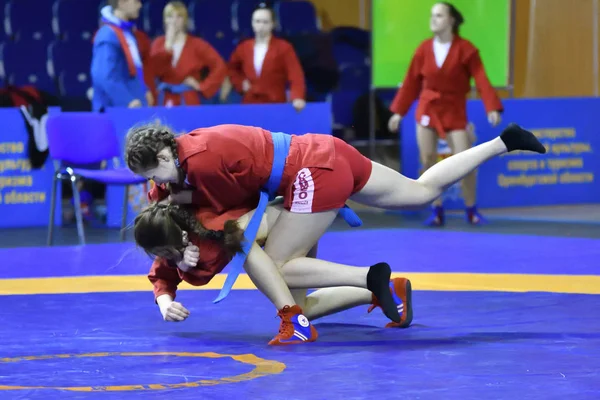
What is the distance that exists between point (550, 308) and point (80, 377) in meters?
2.02

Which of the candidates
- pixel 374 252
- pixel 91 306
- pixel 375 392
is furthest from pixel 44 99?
pixel 375 392

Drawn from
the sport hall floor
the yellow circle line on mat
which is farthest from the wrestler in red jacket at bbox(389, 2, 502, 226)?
the yellow circle line on mat

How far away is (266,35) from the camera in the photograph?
8984 millimetres

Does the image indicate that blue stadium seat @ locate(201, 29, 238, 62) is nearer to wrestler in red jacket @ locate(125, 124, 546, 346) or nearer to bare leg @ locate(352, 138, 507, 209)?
bare leg @ locate(352, 138, 507, 209)

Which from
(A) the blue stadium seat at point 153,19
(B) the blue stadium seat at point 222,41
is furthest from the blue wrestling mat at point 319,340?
(A) the blue stadium seat at point 153,19

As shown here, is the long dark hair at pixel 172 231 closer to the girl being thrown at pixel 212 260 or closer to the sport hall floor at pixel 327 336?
the girl being thrown at pixel 212 260

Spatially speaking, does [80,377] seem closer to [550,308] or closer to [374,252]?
[550,308]

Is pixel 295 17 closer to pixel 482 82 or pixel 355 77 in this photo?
pixel 355 77

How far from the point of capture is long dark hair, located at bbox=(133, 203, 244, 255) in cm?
413

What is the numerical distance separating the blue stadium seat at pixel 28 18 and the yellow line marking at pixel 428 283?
466 cm

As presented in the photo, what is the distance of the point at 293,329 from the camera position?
13.7ft

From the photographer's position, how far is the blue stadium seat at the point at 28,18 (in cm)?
1020

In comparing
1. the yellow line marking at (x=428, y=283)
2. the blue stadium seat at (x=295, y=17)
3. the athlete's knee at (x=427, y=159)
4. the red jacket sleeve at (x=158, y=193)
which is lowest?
the yellow line marking at (x=428, y=283)

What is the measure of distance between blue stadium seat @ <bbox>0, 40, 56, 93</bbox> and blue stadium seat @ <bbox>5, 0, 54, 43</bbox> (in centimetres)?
37
